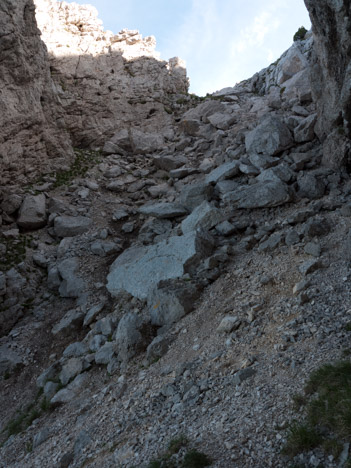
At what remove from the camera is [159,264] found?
42.6 feet

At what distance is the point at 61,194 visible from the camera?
1894 cm

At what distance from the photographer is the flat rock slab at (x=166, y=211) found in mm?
16234

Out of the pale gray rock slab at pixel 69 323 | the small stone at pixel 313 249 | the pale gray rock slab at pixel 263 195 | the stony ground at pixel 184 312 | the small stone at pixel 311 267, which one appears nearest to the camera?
the stony ground at pixel 184 312

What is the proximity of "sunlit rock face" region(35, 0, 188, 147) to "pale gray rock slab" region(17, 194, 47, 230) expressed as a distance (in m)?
7.57

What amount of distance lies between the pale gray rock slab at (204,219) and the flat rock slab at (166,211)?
63.5 inches

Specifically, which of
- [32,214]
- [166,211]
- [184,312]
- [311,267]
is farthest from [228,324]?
[32,214]

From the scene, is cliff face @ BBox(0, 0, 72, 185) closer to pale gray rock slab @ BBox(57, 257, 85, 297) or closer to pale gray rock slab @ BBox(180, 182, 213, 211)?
pale gray rock slab @ BBox(57, 257, 85, 297)

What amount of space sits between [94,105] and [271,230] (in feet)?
58.2

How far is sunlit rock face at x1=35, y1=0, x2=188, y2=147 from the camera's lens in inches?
955

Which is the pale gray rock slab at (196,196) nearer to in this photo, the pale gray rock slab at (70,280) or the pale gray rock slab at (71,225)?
the pale gray rock slab at (71,225)

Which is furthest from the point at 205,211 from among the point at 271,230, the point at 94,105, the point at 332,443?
the point at 94,105

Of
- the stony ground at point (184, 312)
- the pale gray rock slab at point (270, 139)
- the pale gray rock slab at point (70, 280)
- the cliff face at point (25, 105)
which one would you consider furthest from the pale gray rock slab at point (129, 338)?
the cliff face at point (25, 105)

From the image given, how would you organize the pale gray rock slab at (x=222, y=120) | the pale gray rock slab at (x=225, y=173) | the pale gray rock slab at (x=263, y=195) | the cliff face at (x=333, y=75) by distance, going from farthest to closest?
1. the pale gray rock slab at (x=222, y=120)
2. the pale gray rock slab at (x=225, y=173)
3. the pale gray rock slab at (x=263, y=195)
4. the cliff face at (x=333, y=75)

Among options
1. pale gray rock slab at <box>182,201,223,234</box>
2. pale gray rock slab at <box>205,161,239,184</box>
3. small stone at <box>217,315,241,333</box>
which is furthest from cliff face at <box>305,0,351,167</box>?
small stone at <box>217,315,241,333</box>
